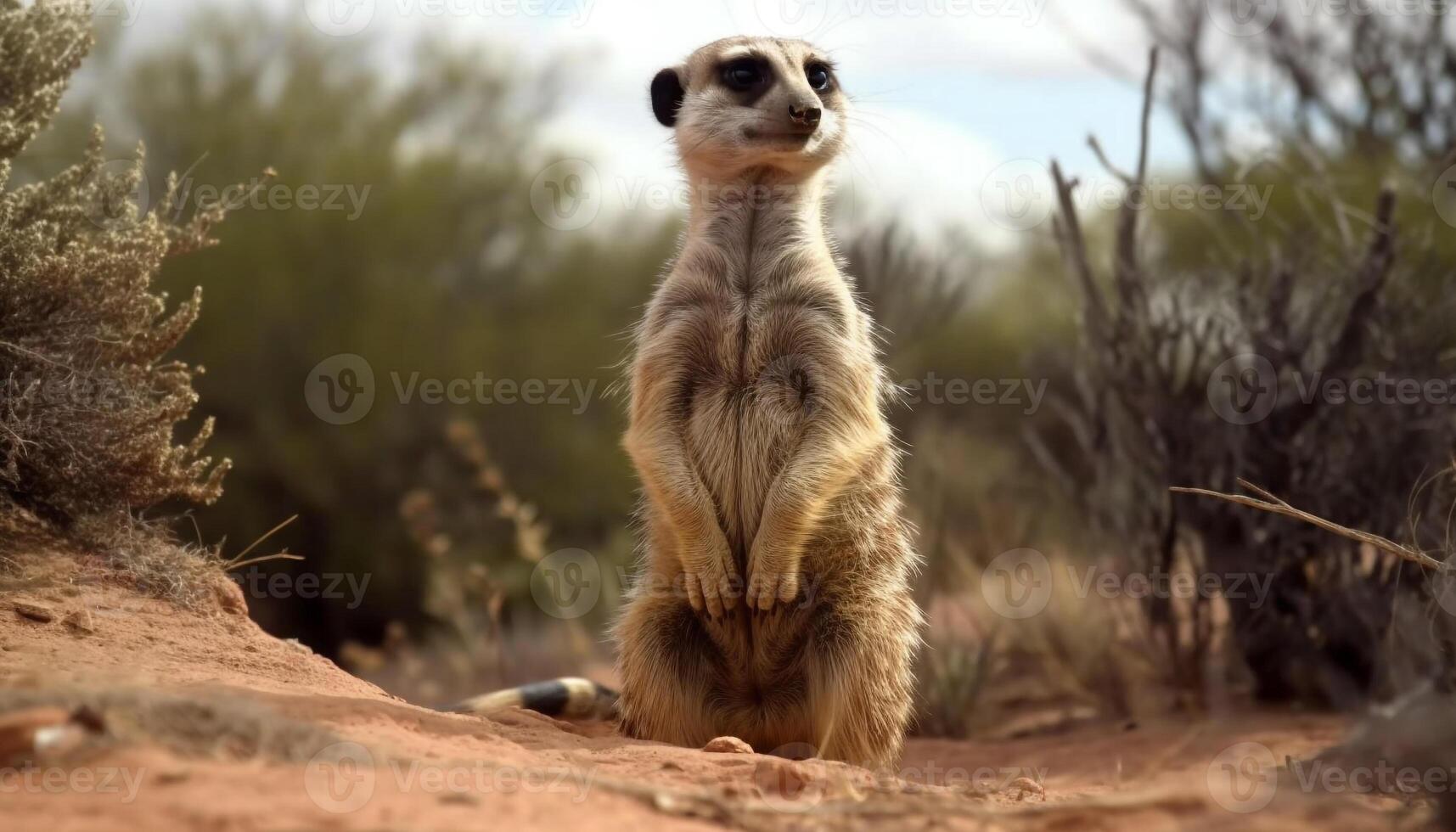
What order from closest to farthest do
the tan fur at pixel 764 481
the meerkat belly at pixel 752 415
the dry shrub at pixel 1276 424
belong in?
the tan fur at pixel 764 481, the meerkat belly at pixel 752 415, the dry shrub at pixel 1276 424

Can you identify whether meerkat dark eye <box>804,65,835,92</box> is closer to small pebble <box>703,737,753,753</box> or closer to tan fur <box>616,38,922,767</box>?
tan fur <box>616,38,922,767</box>

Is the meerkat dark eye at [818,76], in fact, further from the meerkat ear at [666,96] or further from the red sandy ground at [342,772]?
the red sandy ground at [342,772]

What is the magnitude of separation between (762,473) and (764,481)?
0.03 m

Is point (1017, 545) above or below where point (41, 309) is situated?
below

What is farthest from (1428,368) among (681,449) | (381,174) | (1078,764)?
(381,174)

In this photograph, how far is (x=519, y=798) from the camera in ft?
7.36

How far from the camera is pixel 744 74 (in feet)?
13.8

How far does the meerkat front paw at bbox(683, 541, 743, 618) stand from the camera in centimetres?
381

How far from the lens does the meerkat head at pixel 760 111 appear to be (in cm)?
406

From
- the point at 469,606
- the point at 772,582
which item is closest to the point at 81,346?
the point at 772,582

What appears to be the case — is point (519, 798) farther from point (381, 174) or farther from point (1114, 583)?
point (381, 174)

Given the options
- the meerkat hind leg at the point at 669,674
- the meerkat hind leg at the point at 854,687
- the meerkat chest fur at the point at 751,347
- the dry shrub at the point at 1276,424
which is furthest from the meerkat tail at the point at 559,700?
the dry shrub at the point at 1276,424

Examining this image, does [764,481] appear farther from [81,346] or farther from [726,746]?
[81,346]

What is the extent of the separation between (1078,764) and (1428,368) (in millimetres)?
2308
